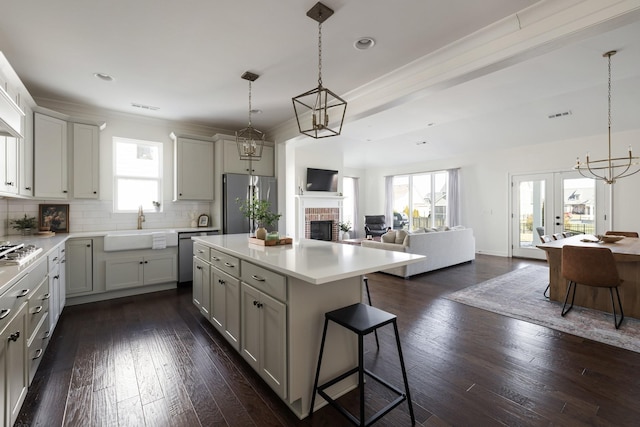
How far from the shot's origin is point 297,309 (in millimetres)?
1744

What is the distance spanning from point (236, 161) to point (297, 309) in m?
3.78

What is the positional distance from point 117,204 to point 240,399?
3921mm

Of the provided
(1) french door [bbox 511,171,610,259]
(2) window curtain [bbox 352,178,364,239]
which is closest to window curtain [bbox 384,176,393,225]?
(2) window curtain [bbox 352,178,364,239]

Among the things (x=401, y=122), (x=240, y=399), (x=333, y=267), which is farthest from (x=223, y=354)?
(x=401, y=122)

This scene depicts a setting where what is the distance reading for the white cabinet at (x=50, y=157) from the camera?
11.3 feet

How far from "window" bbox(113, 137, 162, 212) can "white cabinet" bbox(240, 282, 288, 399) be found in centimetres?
344

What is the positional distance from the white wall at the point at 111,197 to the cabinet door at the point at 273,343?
3.28 m

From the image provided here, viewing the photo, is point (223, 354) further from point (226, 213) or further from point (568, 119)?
point (568, 119)

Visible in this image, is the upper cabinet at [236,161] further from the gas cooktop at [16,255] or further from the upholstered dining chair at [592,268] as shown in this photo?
the upholstered dining chair at [592,268]

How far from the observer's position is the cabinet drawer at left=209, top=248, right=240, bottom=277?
7.72 feet

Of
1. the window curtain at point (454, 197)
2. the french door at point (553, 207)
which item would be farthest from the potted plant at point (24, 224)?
the window curtain at point (454, 197)

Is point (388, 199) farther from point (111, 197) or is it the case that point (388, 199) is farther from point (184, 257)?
point (111, 197)

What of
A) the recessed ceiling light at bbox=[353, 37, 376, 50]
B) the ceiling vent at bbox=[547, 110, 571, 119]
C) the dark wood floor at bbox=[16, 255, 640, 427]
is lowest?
the dark wood floor at bbox=[16, 255, 640, 427]

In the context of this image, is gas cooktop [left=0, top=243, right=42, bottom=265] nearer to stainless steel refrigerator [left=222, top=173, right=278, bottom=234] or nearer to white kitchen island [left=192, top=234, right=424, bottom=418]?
white kitchen island [left=192, top=234, right=424, bottom=418]
